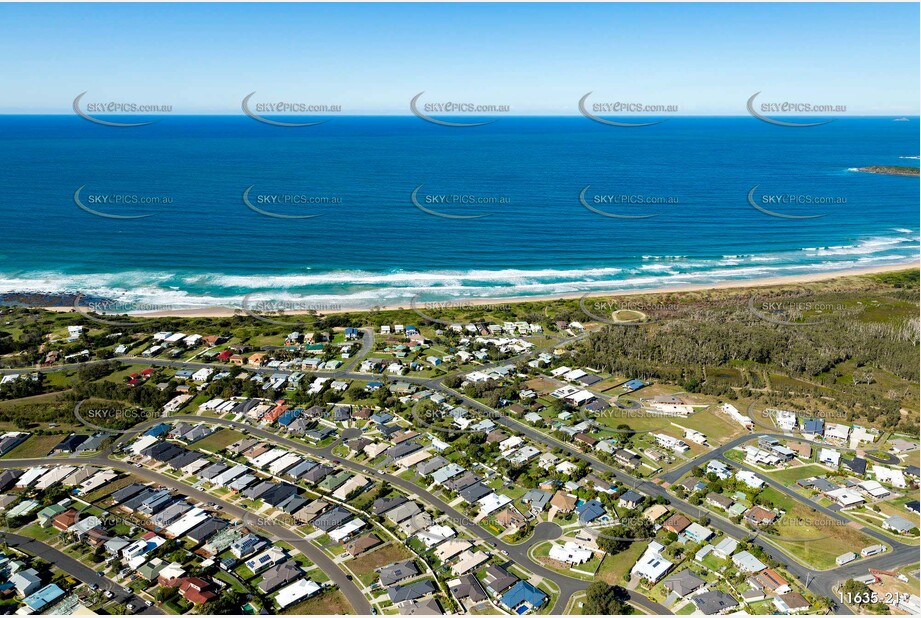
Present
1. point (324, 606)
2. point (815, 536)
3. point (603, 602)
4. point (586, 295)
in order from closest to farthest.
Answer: point (603, 602) → point (324, 606) → point (815, 536) → point (586, 295)

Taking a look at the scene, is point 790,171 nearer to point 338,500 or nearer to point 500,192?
point 500,192

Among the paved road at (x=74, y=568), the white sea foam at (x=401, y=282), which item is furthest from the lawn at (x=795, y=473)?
the white sea foam at (x=401, y=282)

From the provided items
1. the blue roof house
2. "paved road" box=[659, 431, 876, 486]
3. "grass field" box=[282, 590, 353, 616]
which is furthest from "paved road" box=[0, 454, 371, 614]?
"paved road" box=[659, 431, 876, 486]

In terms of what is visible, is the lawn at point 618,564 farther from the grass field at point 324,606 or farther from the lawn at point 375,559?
the grass field at point 324,606

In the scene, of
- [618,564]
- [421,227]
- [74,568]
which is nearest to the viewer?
[74,568]

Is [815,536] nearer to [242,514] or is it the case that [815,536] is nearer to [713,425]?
[713,425]

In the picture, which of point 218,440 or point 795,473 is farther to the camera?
point 218,440

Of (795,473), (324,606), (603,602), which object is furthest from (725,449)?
(324,606)
